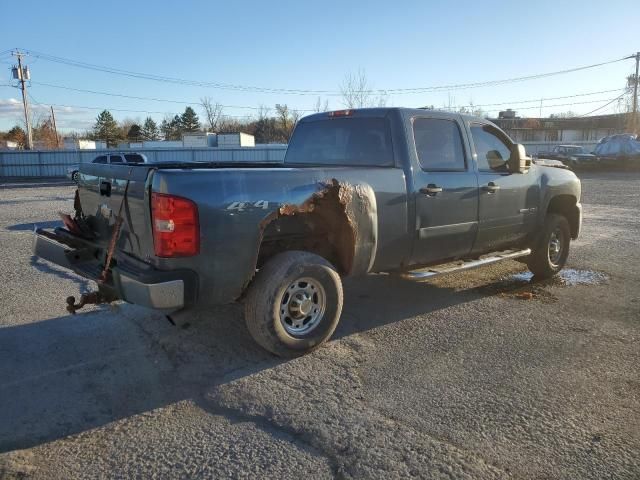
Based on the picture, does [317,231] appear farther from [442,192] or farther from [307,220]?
[442,192]

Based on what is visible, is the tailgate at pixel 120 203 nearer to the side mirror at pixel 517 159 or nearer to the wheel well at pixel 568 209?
the side mirror at pixel 517 159

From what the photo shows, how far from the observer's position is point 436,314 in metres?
5.36

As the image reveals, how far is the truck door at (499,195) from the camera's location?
5.62m

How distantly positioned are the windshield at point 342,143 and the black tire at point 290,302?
4.45ft

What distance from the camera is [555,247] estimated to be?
682 cm

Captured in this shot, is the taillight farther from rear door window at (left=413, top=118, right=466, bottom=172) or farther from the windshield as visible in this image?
rear door window at (left=413, top=118, right=466, bottom=172)

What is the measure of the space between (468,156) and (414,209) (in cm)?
112

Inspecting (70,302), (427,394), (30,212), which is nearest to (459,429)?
(427,394)

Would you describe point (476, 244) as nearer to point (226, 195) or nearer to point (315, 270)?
point (315, 270)

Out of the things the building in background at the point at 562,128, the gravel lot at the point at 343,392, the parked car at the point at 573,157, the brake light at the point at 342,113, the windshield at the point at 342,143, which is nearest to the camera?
the gravel lot at the point at 343,392

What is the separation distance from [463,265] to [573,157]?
A: 30.7m

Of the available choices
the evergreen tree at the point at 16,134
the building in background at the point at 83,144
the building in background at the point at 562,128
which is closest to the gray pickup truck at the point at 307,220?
the building in background at the point at 562,128

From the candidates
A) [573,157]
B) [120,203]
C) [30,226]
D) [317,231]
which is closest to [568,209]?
[317,231]

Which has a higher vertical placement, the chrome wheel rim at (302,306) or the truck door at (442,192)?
the truck door at (442,192)
